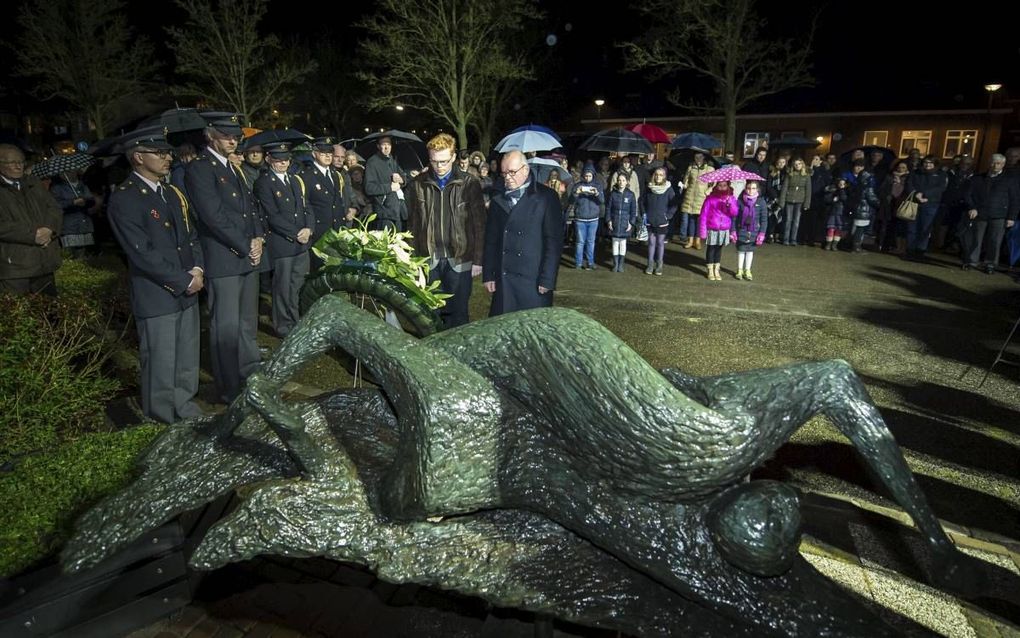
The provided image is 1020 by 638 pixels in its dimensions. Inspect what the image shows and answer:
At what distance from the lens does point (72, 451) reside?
290cm

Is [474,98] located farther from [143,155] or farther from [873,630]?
[873,630]

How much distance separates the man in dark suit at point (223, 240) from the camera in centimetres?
462

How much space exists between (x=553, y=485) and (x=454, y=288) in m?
3.93

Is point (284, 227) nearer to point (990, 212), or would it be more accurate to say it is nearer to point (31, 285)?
point (31, 285)

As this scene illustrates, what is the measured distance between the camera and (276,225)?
238 inches

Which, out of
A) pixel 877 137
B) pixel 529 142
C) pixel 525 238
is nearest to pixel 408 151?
pixel 529 142

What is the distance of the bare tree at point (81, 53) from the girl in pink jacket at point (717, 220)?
20.5 meters

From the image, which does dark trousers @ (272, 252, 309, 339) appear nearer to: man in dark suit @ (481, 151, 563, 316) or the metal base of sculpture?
man in dark suit @ (481, 151, 563, 316)

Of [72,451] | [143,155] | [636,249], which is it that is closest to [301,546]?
[72,451]

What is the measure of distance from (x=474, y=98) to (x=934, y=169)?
15.4 m

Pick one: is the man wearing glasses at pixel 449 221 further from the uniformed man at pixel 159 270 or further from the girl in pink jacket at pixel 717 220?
the girl in pink jacket at pixel 717 220

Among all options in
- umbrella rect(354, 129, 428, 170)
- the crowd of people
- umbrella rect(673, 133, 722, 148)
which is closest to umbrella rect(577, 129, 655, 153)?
umbrella rect(673, 133, 722, 148)

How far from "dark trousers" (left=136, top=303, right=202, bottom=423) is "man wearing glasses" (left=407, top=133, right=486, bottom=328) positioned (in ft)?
6.82

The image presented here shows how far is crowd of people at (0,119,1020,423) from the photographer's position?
161 inches
